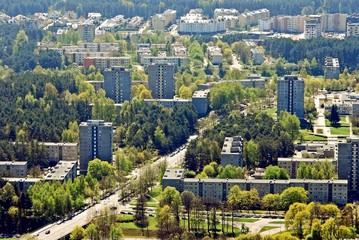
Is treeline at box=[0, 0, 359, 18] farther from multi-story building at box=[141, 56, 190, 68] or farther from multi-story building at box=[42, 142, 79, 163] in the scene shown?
multi-story building at box=[42, 142, 79, 163]

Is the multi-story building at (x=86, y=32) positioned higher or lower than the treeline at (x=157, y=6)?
lower

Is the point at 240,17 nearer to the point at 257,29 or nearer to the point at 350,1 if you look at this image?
the point at 257,29

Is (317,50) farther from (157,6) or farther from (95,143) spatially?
(95,143)

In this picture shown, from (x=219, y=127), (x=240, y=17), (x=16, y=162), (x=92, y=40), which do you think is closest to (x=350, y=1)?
(x=240, y=17)

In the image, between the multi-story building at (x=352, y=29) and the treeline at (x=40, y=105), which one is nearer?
the treeline at (x=40, y=105)

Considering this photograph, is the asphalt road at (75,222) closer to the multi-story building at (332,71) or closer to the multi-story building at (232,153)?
the multi-story building at (232,153)

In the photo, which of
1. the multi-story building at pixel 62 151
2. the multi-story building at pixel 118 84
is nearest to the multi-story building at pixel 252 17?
the multi-story building at pixel 118 84
